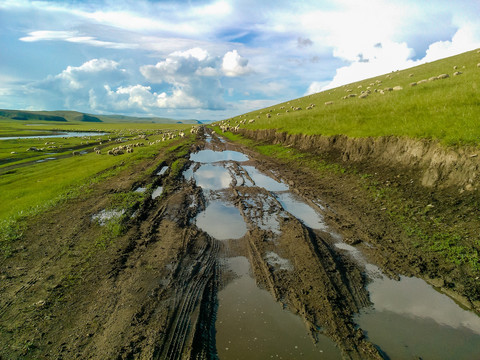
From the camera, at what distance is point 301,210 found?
14266 millimetres

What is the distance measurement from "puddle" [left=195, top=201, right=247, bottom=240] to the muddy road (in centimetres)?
10

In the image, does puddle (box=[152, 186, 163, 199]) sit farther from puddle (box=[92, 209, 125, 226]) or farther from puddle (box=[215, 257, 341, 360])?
puddle (box=[215, 257, 341, 360])

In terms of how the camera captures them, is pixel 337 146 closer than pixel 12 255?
No

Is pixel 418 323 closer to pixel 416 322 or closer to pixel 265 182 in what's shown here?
pixel 416 322

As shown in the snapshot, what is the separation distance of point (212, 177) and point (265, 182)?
17.6ft

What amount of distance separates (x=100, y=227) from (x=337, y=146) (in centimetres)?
2006

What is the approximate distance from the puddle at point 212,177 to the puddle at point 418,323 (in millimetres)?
13429

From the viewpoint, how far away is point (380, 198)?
1391 centimetres

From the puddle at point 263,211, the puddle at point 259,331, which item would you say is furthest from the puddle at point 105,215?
the puddle at point 259,331

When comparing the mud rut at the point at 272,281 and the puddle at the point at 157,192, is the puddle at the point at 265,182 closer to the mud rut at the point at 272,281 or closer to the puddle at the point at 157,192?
the mud rut at the point at 272,281

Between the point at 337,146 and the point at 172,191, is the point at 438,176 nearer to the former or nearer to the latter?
the point at 337,146

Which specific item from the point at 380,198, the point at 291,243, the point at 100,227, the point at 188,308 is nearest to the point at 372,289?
the point at 291,243

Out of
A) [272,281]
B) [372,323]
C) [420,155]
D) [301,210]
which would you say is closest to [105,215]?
[272,281]

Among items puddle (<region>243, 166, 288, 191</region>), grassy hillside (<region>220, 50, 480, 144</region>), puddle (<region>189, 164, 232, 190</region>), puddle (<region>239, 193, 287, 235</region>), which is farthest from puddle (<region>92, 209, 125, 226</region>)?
grassy hillside (<region>220, 50, 480, 144</region>)
